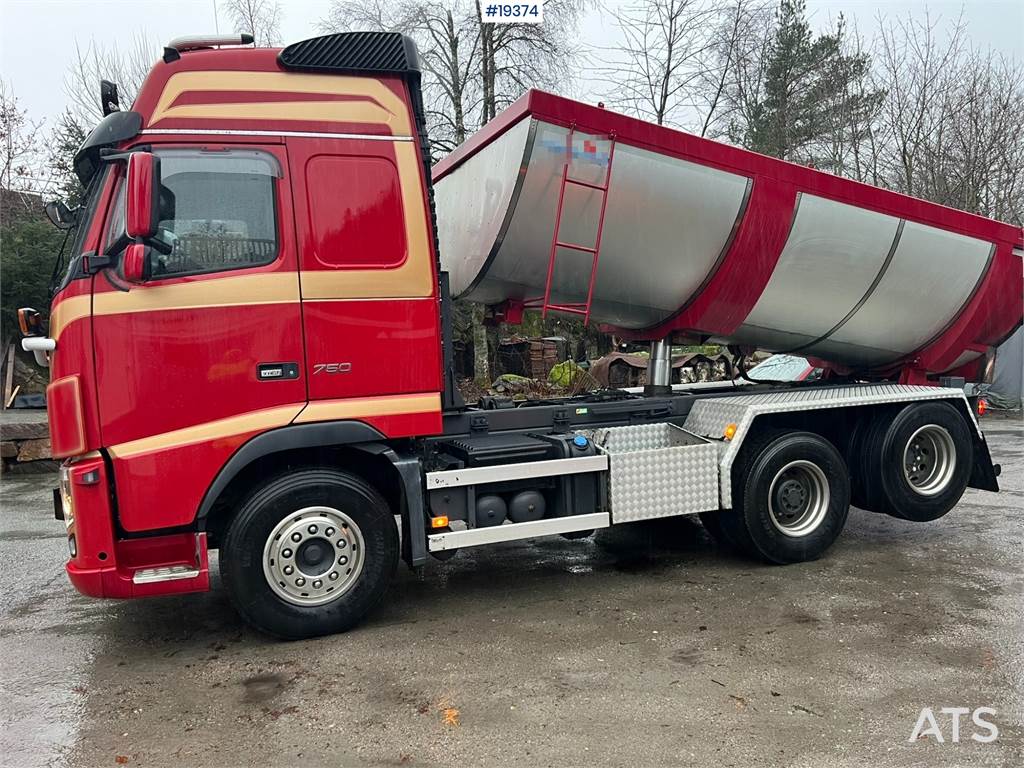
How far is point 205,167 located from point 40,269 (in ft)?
44.8

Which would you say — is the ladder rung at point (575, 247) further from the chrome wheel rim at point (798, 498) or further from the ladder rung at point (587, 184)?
the chrome wheel rim at point (798, 498)

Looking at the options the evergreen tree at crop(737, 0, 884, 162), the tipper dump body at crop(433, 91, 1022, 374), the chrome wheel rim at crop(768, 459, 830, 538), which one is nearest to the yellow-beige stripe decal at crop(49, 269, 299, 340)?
the tipper dump body at crop(433, 91, 1022, 374)

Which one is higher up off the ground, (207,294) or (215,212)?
(215,212)

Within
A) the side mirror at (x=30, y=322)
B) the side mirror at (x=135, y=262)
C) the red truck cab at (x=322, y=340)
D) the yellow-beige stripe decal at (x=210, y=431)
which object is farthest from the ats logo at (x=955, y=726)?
the side mirror at (x=30, y=322)

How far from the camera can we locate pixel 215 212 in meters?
4.35

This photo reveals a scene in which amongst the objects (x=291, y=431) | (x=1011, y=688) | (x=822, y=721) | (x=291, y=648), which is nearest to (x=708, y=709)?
(x=822, y=721)

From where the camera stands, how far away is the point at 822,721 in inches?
137

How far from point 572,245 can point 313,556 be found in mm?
2656

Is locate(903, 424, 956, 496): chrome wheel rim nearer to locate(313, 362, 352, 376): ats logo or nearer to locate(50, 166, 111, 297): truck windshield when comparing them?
locate(313, 362, 352, 376): ats logo

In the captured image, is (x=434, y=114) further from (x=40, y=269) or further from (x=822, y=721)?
(x=822, y=721)

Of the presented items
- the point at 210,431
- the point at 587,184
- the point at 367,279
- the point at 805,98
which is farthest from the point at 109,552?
the point at 805,98

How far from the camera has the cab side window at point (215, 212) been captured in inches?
168

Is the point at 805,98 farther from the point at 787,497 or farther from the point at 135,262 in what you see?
the point at 135,262

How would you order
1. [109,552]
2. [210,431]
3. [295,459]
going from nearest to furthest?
[109,552] → [210,431] → [295,459]
